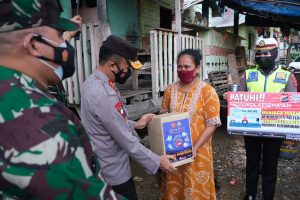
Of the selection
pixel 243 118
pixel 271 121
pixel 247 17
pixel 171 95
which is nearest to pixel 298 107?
pixel 271 121

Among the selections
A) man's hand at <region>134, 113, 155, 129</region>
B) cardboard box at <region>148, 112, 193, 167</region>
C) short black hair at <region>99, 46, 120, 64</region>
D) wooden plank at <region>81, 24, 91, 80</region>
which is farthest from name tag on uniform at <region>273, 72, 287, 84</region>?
wooden plank at <region>81, 24, 91, 80</region>

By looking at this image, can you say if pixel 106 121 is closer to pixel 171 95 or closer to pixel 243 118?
pixel 171 95

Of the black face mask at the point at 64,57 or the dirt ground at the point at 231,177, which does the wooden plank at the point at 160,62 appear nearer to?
the dirt ground at the point at 231,177

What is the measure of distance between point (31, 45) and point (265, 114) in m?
2.61

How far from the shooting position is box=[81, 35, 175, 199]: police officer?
2008 millimetres

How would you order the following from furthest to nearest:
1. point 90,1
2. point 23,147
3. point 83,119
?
point 90,1, point 83,119, point 23,147

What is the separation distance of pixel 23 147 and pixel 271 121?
272cm

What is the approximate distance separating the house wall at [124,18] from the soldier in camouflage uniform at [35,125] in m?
6.18

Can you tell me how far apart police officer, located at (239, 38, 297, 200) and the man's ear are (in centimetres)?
285

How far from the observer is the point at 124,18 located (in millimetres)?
7406

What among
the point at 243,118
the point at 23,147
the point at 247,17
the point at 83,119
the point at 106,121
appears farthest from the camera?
the point at 247,17

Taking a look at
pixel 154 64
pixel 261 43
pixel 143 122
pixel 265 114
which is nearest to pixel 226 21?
pixel 154 64

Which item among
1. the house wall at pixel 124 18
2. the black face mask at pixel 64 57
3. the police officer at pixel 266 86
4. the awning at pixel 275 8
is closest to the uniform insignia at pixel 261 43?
the police officer at pixel 266 86

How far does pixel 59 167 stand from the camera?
766 millimetres
